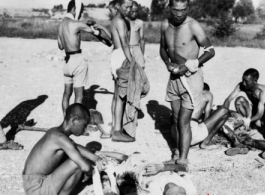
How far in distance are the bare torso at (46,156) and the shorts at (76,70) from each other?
2.42 m

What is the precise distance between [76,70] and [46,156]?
2.56m

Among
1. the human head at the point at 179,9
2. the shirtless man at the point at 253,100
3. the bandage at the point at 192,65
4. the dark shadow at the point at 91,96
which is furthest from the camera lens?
the dark shadow at the point at 91,96

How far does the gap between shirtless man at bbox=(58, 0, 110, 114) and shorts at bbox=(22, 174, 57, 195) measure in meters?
2.51

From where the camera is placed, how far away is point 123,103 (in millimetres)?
5555

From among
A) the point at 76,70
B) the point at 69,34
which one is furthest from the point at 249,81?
the point at 69,34

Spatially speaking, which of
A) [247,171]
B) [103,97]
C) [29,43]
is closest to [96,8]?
[29,43]

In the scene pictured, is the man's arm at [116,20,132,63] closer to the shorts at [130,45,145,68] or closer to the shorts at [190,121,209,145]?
the shorts at [130,45,145,68]

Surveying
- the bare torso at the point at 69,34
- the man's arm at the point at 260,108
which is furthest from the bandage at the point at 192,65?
the bare torso at the point at 69,34

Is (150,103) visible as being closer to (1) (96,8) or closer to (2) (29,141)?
(2) (29,141)

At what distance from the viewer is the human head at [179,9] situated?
3934mm

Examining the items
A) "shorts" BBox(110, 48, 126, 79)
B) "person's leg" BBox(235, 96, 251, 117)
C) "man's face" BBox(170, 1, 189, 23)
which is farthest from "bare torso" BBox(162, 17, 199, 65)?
"person's leg" BBox(235, 96, 251, 117)

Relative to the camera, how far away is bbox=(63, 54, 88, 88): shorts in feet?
18.2

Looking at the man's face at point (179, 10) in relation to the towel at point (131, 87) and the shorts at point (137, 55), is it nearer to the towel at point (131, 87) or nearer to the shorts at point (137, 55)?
the towel at point (131, 87)

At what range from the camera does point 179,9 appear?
398 centimetres
